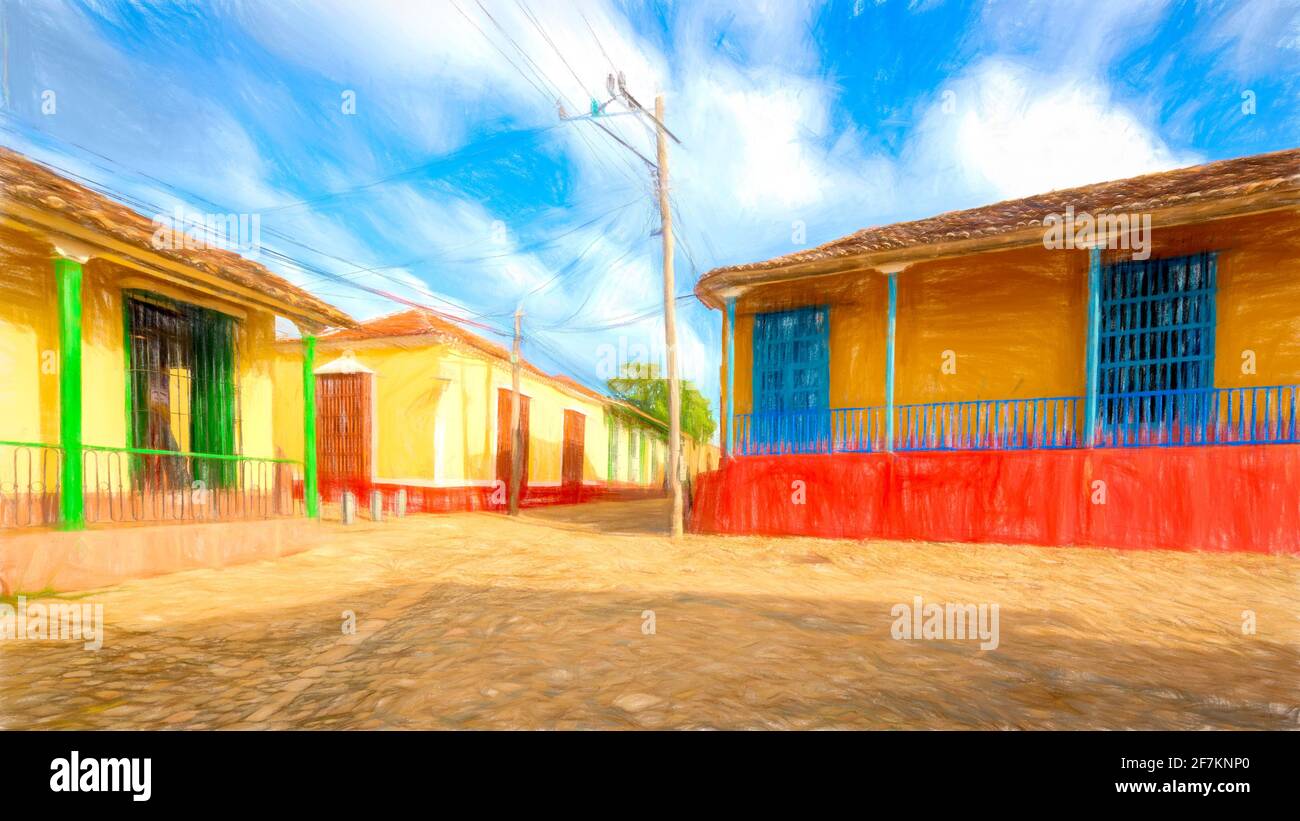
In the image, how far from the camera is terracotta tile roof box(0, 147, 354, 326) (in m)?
4.45

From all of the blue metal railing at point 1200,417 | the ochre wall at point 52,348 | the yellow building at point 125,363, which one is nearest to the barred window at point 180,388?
the yellow building at point 125,363

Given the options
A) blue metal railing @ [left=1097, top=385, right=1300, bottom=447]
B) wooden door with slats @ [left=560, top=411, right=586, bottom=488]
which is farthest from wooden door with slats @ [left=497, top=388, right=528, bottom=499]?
blue metal railing @ [left=1097, top=385, right=1300, bottom=447]

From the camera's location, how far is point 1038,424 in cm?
711

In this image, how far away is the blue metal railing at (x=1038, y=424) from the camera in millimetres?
6070

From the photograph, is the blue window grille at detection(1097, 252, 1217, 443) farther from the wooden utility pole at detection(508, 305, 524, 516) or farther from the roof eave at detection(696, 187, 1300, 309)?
the wooden utility pole at detection(508, 305, 524, 516)

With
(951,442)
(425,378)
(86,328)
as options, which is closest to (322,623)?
(86,328)

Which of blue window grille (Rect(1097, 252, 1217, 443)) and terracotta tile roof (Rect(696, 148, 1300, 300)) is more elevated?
terracotta tile roof (Rect(696, 148, 1300, 300))

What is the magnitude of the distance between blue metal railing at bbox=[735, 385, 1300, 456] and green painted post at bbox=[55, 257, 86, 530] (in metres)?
7.57

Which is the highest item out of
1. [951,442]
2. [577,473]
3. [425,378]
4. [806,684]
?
[425,378]

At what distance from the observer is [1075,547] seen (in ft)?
20.5

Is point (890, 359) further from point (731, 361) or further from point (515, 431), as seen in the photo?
point (515, 431)

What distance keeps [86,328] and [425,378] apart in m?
5.80

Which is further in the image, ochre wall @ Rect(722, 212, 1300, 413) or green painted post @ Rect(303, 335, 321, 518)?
green painted post @ Rect(303, 335, 321, 518)

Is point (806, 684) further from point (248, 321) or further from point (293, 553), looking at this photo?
point (248, 321)
